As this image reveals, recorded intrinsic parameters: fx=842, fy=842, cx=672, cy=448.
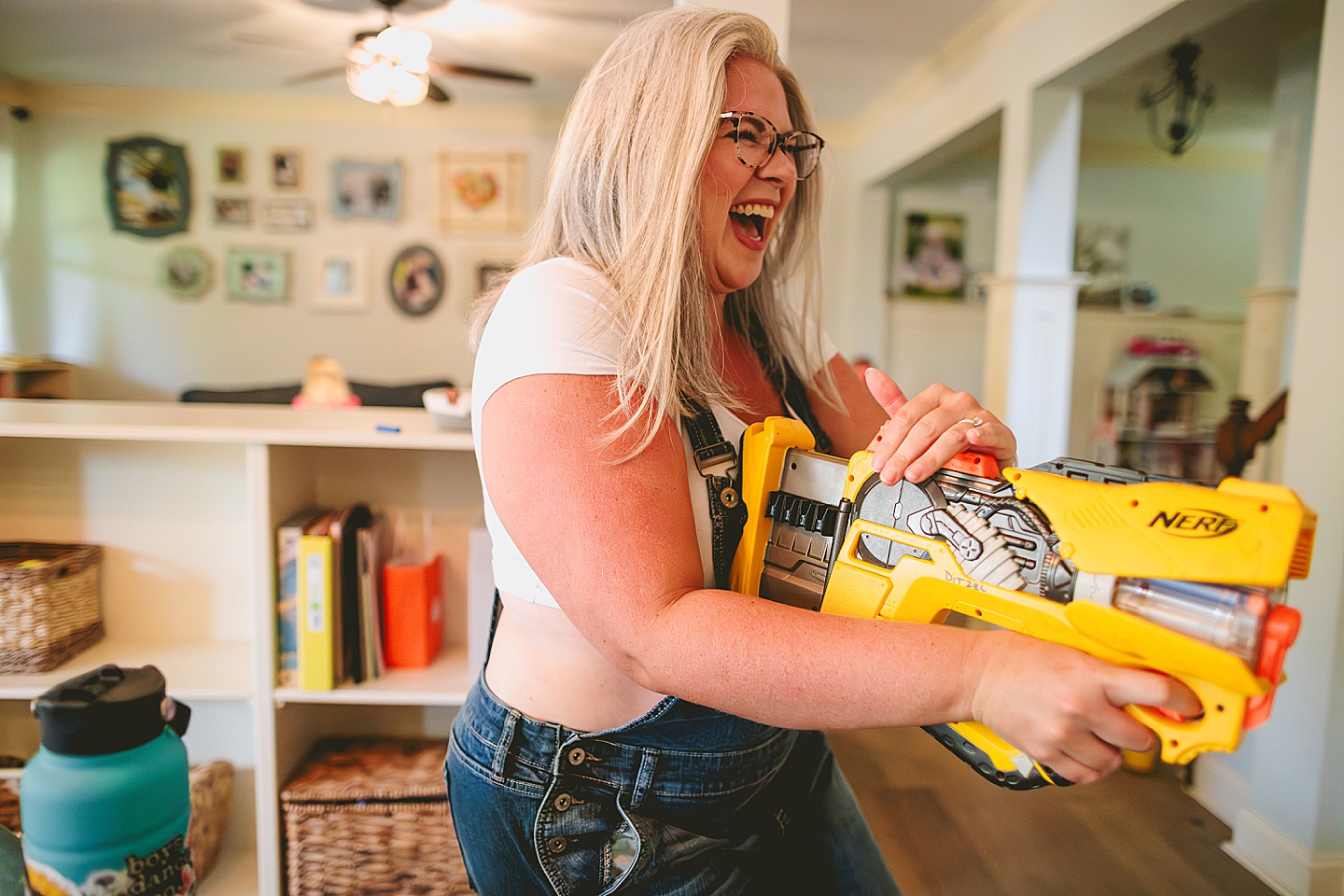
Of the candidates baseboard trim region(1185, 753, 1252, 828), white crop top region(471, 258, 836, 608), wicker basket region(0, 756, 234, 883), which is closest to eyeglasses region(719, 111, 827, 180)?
white crop top region(471, 258, 836, 608)

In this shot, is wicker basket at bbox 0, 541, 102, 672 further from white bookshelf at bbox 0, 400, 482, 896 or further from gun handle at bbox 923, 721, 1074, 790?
gun handle at bbox 923, 721, 1074, 790

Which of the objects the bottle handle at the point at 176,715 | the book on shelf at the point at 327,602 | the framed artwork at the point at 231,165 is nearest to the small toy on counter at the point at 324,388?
the book on shelf at the point at 327,602

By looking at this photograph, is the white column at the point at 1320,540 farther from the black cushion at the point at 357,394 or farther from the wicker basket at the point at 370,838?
the black cushion at the point at 357,394

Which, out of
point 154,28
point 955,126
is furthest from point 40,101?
point 955,126

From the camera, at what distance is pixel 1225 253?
235 inches

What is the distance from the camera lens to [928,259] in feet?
20.4

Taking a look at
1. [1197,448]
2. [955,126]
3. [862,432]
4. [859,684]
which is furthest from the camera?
[1197,448]

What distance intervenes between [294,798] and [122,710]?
942 millimetres

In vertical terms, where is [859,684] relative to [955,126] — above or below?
below

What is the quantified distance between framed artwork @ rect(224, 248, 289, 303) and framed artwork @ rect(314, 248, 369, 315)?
0.23 metres

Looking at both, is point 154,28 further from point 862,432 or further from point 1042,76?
point 862,432

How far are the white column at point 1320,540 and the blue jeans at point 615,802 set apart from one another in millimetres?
1568

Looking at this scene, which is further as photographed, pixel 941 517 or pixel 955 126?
pixel 955 126

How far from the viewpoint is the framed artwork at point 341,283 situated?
5.57 m
